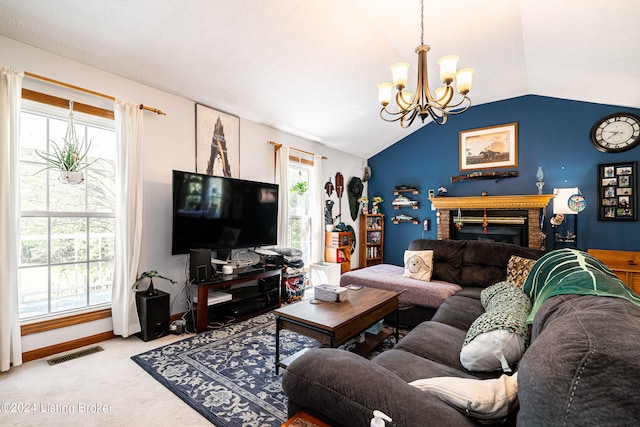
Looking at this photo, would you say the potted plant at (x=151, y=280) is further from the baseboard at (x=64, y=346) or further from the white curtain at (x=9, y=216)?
the white curtain at (x=9, y=216)

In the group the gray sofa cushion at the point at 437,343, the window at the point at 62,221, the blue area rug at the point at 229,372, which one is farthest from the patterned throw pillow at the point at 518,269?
the window at the point at 62,221

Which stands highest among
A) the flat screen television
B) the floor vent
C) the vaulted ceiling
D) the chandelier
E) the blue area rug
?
the vaulted ceiling

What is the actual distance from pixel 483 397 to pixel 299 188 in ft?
13.6

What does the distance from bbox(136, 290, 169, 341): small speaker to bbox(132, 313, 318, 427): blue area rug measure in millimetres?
279

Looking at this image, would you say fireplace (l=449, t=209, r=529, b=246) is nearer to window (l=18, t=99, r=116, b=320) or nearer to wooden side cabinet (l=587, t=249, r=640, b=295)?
wooden side cabinet (l=587, t=249, r=640, b=295)

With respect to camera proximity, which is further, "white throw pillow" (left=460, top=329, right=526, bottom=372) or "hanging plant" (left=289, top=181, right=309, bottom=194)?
"hanging plant" (left=289, top=181, right=309, bottom=194)

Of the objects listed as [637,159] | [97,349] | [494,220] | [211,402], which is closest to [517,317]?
[211,402]

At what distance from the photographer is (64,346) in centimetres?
255

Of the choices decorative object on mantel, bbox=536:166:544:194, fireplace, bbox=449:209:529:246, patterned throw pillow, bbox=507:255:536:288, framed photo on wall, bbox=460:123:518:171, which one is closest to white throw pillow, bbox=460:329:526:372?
patterned throw pillow, bbox=507:255:536:288

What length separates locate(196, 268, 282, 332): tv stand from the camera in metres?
2.99

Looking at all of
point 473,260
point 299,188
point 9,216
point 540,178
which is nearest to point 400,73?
point 473,260

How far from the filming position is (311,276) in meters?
5.09

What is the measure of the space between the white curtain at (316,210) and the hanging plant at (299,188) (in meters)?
0.23

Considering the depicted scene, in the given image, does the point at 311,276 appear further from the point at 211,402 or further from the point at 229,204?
→ the point at 211,402
